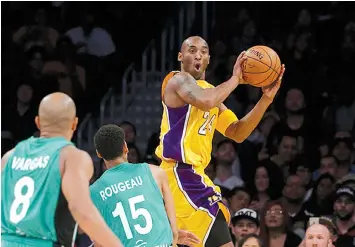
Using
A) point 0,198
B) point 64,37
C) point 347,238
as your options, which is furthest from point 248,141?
point 0,198

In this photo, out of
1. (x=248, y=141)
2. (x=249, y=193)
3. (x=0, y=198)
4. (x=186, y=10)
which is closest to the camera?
(x=0, y=198)

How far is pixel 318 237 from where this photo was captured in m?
7.98

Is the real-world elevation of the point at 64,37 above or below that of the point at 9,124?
above

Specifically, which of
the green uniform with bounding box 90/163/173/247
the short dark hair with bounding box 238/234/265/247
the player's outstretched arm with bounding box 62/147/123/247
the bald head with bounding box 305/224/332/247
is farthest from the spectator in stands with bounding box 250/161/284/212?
the player's outstretched arm with bounding box 62/147/123/247

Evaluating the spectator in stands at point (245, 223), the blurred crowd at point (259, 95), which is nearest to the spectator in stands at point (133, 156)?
the blurred crowd at point (259, 95)

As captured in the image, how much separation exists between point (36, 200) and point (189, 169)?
175 cm

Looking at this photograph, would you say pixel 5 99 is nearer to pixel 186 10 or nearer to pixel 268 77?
pixel 186 10

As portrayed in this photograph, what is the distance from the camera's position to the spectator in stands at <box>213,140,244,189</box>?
10.2 meters

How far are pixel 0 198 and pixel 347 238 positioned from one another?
4.49 meters

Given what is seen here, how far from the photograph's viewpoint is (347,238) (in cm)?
877

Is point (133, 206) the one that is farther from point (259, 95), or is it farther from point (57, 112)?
point (259, 95)

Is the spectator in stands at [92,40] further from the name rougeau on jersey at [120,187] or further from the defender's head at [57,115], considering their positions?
the defender's head at [57,115]

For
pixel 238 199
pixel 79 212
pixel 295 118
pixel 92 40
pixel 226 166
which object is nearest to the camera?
pixel 79 212

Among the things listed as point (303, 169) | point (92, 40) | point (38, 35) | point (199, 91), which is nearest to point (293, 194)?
point (303, 169)
